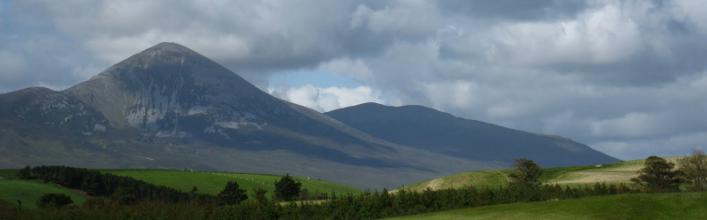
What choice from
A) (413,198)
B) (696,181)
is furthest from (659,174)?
(413,198)

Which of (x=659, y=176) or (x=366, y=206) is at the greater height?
(x=659, y=176)

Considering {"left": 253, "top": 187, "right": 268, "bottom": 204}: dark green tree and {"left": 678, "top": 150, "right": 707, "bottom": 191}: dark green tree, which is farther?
{"left": 678, "top": 150, "right": 707, "bottom": 191}: dark green tree

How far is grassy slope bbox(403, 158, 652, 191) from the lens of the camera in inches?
6216

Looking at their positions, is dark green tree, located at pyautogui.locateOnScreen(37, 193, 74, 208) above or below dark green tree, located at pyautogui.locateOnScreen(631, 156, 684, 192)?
below

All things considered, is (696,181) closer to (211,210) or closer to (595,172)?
(595,172)

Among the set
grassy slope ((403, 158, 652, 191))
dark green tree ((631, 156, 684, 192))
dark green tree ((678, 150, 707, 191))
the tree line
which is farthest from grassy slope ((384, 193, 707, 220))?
grassy slope ((403, 158, 652, 191))

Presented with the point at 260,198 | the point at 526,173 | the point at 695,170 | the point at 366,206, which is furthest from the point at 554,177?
the point at 366,206

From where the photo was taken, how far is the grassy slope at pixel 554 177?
157875mm

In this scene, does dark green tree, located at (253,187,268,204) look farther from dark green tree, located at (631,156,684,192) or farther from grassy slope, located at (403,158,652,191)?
dark green tree, located at (631,156,684,192)

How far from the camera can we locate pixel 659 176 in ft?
456

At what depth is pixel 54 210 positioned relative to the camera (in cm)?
13062

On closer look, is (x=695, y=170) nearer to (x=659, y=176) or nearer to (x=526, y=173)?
(x=659, y=176)

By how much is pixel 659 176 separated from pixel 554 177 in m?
36.4

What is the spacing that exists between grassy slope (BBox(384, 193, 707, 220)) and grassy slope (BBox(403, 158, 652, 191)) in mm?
65487
